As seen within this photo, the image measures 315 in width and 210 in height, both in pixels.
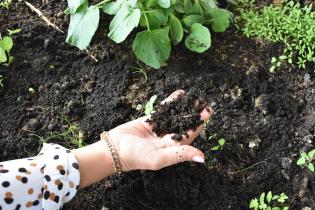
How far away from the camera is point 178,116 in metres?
1.65

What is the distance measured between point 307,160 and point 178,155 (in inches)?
20.6

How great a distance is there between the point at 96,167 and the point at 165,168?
251 mm

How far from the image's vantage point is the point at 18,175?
1.48m

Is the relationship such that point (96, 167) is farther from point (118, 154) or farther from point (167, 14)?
point (167, 14)

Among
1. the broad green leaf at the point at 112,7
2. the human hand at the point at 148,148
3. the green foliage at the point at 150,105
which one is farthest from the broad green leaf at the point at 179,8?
the human hand at the point at 148,148

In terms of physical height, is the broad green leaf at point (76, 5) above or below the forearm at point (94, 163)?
above

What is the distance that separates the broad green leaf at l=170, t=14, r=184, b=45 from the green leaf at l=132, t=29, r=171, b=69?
105mm

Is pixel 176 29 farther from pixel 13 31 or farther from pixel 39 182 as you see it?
pixel 39 182

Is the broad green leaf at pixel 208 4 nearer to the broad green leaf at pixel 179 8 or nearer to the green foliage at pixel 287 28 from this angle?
the broad green leaf at pixel 179 8

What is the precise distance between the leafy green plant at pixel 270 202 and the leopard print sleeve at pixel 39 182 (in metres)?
0.61

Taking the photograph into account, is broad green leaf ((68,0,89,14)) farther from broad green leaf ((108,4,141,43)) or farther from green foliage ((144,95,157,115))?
green foliage ((144,95,157,115))

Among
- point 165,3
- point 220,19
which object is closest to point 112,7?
point 165,3

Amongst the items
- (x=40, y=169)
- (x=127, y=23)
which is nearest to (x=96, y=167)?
(x=40, y=169)

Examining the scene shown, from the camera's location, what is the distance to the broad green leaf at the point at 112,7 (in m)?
1.94
